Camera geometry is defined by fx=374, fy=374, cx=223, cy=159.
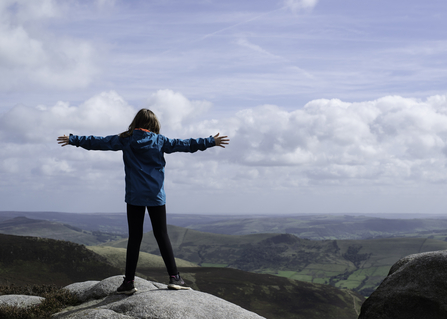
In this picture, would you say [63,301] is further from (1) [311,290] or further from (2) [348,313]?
(1) [311,290]

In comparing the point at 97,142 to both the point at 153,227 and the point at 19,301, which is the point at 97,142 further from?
the point at 19,301

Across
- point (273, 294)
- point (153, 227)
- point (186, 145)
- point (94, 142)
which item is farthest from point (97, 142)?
point (273, 294)

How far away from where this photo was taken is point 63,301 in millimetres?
13383

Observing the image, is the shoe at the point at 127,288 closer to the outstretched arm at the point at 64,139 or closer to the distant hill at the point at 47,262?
the outstretched arm at the point at 64,139

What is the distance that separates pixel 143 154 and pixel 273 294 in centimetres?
7338

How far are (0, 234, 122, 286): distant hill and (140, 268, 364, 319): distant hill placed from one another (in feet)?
56.3

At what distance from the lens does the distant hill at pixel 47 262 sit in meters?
43.2

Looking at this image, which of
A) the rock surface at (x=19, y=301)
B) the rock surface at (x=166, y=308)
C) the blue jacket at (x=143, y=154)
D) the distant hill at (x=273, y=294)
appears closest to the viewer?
the rock surface at (x=166, y=308)

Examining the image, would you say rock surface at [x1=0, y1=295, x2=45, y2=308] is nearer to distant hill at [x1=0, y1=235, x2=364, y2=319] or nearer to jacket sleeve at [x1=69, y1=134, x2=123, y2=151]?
jacket sleeve at [x1=69, y1=134, x2=123, y2=151]

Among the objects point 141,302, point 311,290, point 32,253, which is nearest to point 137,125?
point 141,302

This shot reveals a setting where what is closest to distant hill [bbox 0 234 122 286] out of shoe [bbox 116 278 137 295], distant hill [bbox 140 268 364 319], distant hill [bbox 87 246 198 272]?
distant hill [bbox 140 268 364 319]

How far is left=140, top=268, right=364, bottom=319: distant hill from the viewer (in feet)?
227

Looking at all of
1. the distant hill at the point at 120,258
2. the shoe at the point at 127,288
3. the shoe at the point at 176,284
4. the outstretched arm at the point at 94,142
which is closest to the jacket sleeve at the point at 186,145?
the outstretched arm at the point at 94,142

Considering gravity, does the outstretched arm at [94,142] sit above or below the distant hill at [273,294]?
above
